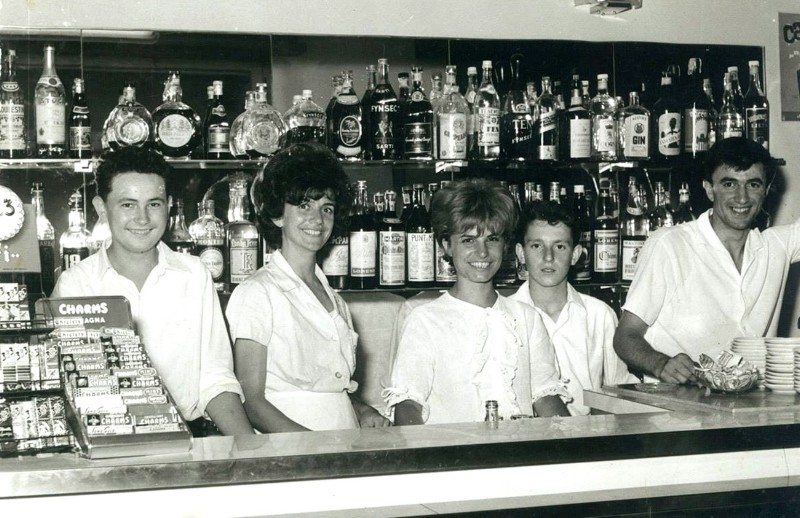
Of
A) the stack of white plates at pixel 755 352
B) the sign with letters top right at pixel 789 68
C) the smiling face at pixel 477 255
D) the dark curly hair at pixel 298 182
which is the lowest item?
the stack of white plates at pixel 755 352

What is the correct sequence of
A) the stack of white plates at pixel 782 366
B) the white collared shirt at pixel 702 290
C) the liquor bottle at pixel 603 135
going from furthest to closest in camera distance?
the liquor bottle at pixel 603 135 < the white collared shirt at pixel 702 290 < the stack of white plates at pixel 782 366

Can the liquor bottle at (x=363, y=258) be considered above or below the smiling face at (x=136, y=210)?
below

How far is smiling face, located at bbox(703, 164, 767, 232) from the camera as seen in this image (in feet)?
9.41

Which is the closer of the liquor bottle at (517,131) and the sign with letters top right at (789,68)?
the liquor bottle at (517,131)

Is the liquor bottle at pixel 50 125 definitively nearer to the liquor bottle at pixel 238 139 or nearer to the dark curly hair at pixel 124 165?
the liquor bottle at pixel 238 139

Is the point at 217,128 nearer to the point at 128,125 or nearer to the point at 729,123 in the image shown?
the point at 128,125

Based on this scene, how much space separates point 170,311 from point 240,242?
805mm

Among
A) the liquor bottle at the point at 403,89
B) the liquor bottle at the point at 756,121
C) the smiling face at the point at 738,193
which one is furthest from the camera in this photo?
the liquor bottle at the point at 756,121

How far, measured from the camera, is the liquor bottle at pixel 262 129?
3135mm

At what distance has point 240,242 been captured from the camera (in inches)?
123

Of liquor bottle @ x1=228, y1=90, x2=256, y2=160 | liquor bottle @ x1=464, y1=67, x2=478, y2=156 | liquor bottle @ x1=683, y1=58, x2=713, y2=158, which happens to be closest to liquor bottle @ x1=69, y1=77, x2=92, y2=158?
liquor bottle @ x1=228, y1=90, x2=256, y2=160

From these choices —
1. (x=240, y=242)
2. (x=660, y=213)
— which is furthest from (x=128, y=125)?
(x=660, y=213)

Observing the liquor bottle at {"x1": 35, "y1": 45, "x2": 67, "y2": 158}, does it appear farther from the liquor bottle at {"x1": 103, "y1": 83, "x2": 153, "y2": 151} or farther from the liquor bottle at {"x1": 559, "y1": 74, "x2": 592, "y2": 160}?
the liquor bottle at {"x1": 559, "y1": 74, "x2": 592, "y2": 160}

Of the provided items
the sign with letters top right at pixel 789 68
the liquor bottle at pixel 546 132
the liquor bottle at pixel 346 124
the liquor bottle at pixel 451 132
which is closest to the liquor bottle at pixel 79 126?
the liquor bottle at pixel 346 124
